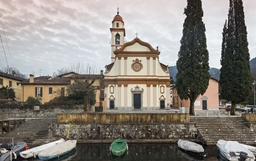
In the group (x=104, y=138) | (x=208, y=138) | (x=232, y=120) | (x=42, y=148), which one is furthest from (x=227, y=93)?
(x=42, y=148)

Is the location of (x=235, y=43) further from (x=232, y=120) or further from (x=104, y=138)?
(x=104, y=138)

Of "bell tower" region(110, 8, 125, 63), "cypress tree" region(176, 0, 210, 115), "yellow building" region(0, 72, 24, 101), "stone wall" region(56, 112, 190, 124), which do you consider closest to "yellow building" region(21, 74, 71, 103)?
"yellow building" region(0, 72, 24, 101)

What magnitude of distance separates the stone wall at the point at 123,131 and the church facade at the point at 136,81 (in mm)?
10965

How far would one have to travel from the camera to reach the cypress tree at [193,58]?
982 inches

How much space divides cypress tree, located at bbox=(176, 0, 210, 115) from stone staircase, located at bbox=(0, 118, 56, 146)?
17.3 metres

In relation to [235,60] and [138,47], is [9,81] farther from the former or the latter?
[235,60]

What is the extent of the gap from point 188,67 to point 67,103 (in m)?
19.7

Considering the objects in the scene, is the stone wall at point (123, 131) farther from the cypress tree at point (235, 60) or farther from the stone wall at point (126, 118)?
the cypress tree at point (235, 60)

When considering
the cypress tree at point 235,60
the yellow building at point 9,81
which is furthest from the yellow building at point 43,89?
the cypress tree at point 235,60

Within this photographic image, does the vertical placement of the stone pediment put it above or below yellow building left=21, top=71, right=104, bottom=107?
above

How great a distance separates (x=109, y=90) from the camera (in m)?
33.8

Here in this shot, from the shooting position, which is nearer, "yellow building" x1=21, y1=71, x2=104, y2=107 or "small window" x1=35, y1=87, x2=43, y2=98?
"yellow building" x1=21, y1=71, x2=104, y2=107

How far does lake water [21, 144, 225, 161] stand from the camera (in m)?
16.2

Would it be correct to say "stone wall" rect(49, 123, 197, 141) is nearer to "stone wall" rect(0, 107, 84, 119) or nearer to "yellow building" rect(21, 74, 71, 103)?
"stone wall" rect(0, 107, 84, 119)
